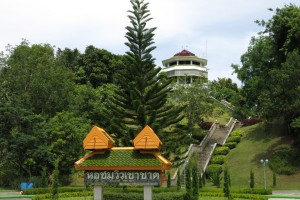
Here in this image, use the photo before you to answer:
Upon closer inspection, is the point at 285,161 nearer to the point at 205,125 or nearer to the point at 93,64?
the point at 205,125

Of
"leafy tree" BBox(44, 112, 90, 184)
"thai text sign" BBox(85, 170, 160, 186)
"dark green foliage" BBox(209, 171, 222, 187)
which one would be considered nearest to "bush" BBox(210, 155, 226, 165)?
"dark green foliage" BBox(209, 171, 222, 187)

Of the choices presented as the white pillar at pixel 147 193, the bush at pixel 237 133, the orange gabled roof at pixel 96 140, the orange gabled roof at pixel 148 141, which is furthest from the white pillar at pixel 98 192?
the bush at pixel 237 133

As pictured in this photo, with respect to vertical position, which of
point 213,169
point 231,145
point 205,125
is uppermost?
point 205,125

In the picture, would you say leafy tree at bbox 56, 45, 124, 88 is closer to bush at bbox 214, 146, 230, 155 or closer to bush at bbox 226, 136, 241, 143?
bush at bbox 226, 136, 241, 143

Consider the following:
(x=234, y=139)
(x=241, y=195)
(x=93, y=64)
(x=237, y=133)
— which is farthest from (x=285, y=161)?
(x=93, y=64)

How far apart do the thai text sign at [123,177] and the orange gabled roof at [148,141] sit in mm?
922

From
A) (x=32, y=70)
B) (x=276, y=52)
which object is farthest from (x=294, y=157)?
(x=32, y=70)

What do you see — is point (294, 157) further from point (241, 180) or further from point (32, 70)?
point (32, 70)

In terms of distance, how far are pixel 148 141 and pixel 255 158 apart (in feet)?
65.0

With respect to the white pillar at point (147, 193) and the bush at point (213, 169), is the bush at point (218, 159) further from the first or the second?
the white pillar at point (147, 193)

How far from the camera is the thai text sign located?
14453 mm

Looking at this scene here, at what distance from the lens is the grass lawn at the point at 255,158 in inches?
1109

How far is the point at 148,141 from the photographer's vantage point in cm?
1476

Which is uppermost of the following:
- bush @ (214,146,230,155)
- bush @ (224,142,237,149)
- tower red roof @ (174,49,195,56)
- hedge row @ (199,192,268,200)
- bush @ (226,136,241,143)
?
tower red roof @ (174,49,195,56)
